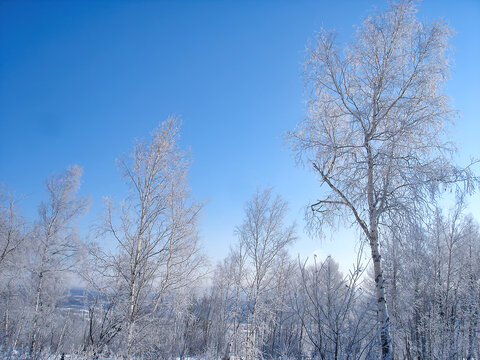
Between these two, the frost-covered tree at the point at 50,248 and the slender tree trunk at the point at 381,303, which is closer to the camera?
the slender tree trunk at the point at 381,303

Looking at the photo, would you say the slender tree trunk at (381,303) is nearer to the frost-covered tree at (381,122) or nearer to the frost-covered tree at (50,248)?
the frost-covered tree at (381,122)

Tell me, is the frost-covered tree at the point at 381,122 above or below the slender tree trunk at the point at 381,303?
above

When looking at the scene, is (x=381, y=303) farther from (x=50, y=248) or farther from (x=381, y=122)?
(x=50, y=248)

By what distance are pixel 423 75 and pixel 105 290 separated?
8.90 metres

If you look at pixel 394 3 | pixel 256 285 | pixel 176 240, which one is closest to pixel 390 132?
pixel 394 3

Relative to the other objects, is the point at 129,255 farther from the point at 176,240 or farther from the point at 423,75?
the point at 423,75

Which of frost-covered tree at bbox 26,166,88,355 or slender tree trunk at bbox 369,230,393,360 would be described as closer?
slender tree trunk at bbox 369,230,393,360

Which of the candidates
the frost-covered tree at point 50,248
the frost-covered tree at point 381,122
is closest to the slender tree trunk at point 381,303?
the frost-covered tree at point 381,122

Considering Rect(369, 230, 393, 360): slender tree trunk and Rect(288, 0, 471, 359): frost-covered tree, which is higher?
Rect(288, 0, 471, 359): frost-covered tree

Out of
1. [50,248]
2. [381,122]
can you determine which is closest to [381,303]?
[381,122]

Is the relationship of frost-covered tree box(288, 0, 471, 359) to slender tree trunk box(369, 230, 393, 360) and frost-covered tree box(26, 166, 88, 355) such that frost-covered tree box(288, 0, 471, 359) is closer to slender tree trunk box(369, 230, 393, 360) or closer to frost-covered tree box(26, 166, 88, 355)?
slender tree trunk box(369, 230, 393, 360)

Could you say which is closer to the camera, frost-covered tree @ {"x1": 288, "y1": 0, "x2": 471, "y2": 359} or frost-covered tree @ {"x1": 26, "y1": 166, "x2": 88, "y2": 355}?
frost-covered tree @ {"x1": 288, "y1": 0, "x2": 471, "y2": 359}

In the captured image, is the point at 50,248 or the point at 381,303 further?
the point at 50,248

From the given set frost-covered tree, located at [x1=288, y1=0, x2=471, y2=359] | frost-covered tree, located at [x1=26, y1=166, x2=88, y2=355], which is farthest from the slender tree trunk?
frost-covered tree, located at [x1=26, y1=166, x2=88, y2=355]
